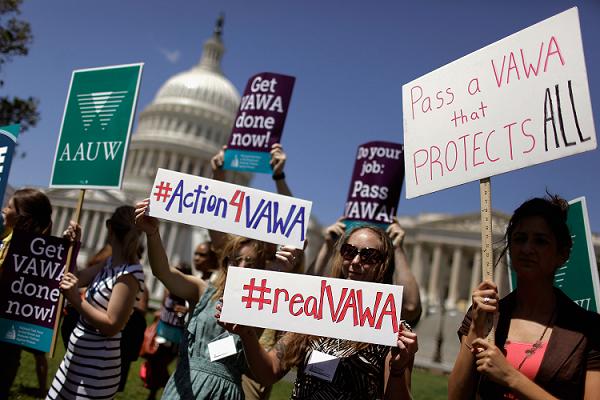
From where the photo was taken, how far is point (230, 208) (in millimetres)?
2961

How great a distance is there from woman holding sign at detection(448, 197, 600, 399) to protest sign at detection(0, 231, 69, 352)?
2597 millimetres

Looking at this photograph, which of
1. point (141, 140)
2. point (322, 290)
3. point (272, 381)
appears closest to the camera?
point (322, 290)

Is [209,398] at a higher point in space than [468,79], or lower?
lower

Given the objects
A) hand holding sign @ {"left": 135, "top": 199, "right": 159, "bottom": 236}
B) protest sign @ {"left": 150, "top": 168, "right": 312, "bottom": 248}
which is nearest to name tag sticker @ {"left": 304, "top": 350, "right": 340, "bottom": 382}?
protest sign @ {"left": 150, "top": 168, "right": 312, "bottom": 248}

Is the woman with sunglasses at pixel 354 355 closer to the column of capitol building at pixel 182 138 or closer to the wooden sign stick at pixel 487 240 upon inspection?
the wooden sign stick at pixel 487 240

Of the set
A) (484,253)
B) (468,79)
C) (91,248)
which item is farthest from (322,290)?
(91,248)

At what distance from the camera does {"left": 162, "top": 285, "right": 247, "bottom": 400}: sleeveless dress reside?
280cm

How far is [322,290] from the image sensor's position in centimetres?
242

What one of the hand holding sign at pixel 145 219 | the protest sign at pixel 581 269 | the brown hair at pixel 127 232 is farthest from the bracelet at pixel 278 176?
the protest sign at pixel 581 269

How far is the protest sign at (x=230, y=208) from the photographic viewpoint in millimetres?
2910

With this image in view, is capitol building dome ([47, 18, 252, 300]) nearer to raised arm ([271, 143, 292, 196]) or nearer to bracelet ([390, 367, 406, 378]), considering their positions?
raised arm ([271, 143, 292, 196])

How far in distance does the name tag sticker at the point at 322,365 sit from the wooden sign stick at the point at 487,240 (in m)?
0.74

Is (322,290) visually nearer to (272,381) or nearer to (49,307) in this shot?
(272,381)

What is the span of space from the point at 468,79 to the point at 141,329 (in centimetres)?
367
